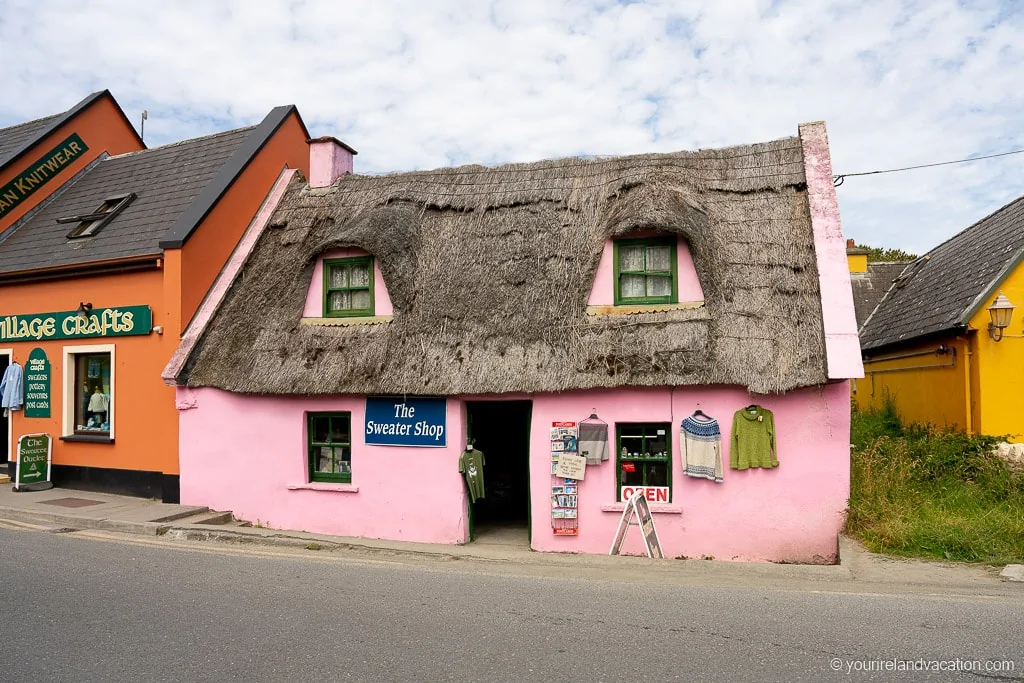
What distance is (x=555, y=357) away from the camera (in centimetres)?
1060

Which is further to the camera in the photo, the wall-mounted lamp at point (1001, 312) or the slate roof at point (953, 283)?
the slate roof at point (953, 283)

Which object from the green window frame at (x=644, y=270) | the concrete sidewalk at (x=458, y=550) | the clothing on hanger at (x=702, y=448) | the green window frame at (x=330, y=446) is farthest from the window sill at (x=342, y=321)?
the clothing on hanger at (x=702, y=448)

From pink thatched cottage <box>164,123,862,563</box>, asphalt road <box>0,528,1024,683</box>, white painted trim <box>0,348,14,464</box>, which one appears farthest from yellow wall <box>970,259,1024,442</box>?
white painted trim <box>0,348,14,464</box>

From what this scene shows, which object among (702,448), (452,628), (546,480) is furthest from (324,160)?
(452,628)

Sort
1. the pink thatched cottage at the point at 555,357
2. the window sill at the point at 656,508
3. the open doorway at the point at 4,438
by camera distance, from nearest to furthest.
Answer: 1. the pink thatched cottage at the point at 555,357
2. the window sill at the point at 656,508
3. the open doorway at the point at 4,438

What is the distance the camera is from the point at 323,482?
39.1 ft

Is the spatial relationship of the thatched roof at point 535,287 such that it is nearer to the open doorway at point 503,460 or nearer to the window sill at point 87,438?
the window sill at point 87,438

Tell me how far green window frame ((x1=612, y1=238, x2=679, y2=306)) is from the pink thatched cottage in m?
0.03

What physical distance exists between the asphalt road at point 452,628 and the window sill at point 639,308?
412 cm

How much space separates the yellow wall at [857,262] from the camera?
24.2 m

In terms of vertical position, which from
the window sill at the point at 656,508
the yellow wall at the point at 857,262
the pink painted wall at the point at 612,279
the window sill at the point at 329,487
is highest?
the yellow wall at the point at 857,262

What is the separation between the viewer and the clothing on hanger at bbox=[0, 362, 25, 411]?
14.4m

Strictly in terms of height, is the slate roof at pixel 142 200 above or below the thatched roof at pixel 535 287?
above

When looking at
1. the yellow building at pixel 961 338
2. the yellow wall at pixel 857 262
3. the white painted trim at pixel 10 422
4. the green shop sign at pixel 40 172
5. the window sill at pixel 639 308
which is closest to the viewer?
the window sill at pixel 639 308
